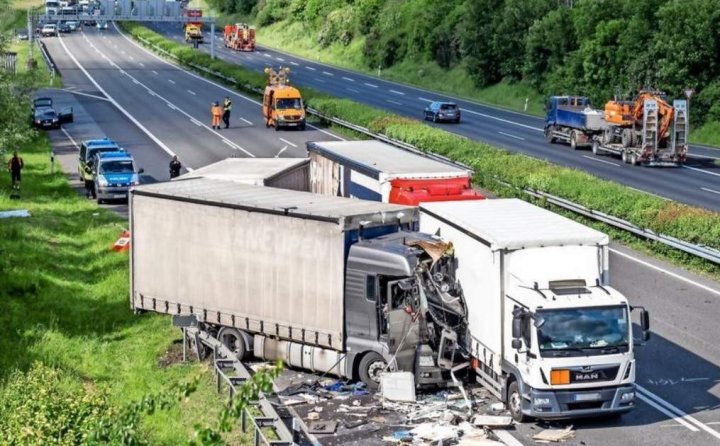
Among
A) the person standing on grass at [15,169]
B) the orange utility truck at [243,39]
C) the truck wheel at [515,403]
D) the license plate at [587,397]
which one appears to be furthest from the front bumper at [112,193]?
the orange utility truck at [243,39]

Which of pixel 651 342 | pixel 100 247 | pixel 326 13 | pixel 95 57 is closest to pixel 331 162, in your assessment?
pixel 100 247

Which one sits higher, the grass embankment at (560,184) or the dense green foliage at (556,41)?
the dense green foliage at (556,41)

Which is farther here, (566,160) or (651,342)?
(566,160)

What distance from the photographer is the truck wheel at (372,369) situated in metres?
21.1

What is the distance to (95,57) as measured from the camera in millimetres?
109438

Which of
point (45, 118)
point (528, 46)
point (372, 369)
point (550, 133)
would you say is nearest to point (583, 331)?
point (372, 369)

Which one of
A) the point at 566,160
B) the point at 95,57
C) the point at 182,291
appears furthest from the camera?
the point at 95,57

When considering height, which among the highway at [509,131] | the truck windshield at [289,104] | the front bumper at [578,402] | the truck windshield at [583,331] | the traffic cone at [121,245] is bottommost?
the traffic cone at [121,245]

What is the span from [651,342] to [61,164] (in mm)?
34919

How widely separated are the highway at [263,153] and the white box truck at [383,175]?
4977mm

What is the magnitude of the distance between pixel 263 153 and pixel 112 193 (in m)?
12.6

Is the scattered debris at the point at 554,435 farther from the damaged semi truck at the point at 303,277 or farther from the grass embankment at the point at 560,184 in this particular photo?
the grass embankment at the point at 560,184

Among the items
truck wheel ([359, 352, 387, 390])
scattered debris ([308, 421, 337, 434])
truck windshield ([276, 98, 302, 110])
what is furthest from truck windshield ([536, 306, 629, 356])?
truck windshield ([276, 98, 302, 110])

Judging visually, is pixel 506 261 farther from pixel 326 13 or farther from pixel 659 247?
pixel 326 13
